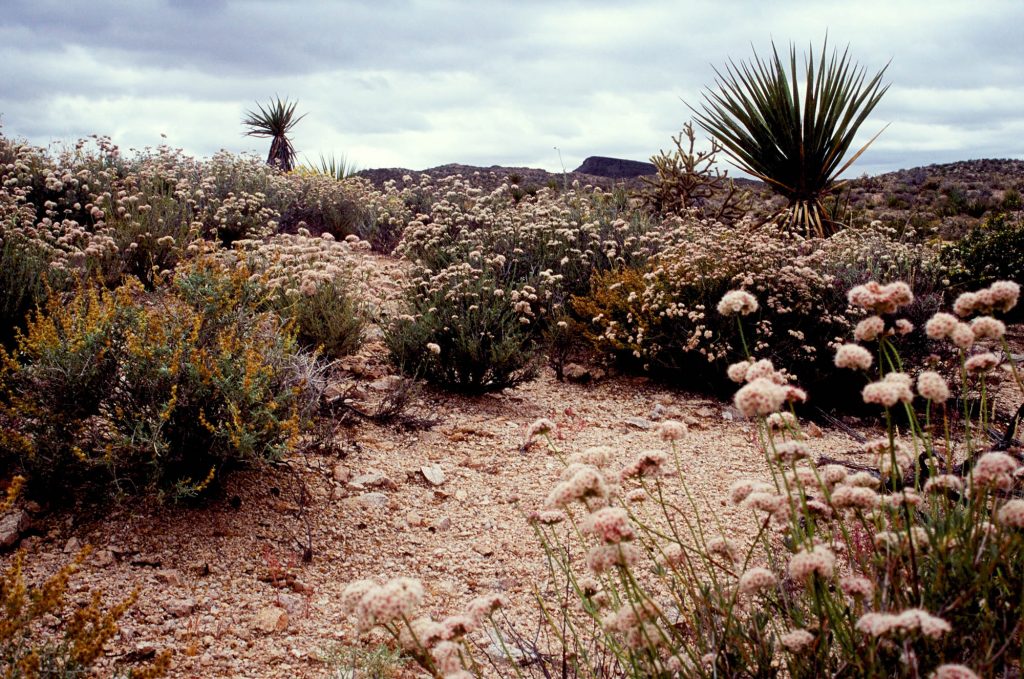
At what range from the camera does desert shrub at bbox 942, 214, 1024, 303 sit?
9.67 meters

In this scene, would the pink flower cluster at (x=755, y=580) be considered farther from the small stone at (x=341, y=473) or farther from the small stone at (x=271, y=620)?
the small stone at (x=341, y=473)

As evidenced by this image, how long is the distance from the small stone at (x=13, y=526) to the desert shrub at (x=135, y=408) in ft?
0.63

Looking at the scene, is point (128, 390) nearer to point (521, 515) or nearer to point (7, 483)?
point (7, 483)

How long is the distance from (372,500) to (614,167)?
3022 cm

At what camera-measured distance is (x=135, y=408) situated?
156 inches

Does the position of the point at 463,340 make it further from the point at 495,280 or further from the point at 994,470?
the point at 994,470

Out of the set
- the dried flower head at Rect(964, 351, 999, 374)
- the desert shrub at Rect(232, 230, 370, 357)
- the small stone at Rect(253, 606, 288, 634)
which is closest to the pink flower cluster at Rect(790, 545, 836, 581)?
the dried flower head at Rect(964, 351, 999, 374)

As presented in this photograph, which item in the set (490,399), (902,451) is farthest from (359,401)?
(902,451)

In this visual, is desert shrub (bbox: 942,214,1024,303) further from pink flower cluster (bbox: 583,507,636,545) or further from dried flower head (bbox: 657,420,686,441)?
pink flower cluster (bbox: 583,507,636,545)

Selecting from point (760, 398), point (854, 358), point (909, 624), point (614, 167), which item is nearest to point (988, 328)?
point (854, 358)

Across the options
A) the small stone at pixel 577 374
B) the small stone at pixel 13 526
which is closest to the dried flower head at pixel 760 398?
the small stone at pixel 13 526

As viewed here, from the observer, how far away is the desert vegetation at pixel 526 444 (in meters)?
2.04

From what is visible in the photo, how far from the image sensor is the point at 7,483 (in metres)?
3.92

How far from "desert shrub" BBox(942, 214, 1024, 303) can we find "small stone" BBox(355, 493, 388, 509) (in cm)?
803
